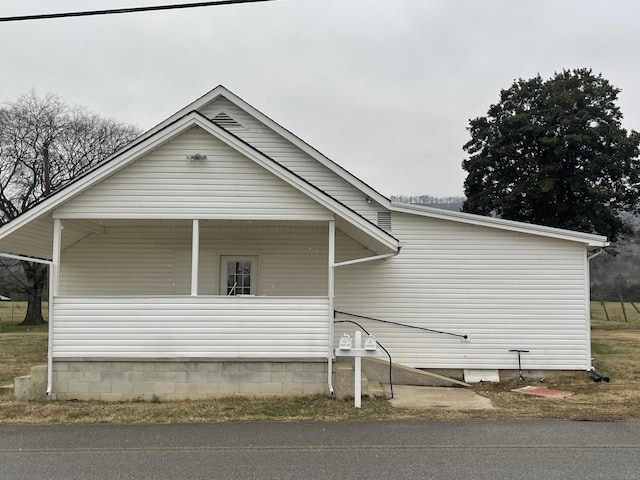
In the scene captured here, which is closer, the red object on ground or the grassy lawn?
the grassy lawn

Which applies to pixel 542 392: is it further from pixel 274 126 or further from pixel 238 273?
pixel 274 126

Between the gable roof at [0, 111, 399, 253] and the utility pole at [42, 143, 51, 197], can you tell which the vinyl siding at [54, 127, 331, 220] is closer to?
the gable roof at [0, 111, 399, 253]

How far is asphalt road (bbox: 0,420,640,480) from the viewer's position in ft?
18.1

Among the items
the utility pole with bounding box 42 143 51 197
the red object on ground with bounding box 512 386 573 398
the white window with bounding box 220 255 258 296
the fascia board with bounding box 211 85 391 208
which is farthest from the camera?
the utility pole with bounding box 42 143 51 197

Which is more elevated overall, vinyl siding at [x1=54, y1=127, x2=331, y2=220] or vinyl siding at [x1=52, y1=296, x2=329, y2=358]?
vinyl siding at [x1=54, y1=127, x2=331, y2=220]

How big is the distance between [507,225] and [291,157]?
5033 millimetres

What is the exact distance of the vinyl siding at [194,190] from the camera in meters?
9.45

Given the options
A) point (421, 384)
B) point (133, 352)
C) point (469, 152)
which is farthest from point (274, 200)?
point (469, 152)

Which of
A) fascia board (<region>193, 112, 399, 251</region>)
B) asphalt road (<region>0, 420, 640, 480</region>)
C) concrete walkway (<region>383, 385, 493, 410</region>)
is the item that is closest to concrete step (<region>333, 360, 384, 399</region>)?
concrete walkway (<region>383, 385, 493, 410</region>)

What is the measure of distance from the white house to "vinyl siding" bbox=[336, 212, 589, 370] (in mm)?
30

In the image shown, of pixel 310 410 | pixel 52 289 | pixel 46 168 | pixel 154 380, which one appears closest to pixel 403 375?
pixel 310 410

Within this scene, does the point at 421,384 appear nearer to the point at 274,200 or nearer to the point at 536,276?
the point at 536,276

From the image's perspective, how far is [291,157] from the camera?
12609 millimetres

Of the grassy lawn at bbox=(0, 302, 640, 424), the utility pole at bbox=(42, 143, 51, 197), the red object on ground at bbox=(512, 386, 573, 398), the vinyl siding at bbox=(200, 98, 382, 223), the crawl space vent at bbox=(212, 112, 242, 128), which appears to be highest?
the utility pole at bbox=(42, 143, 51, 197)
